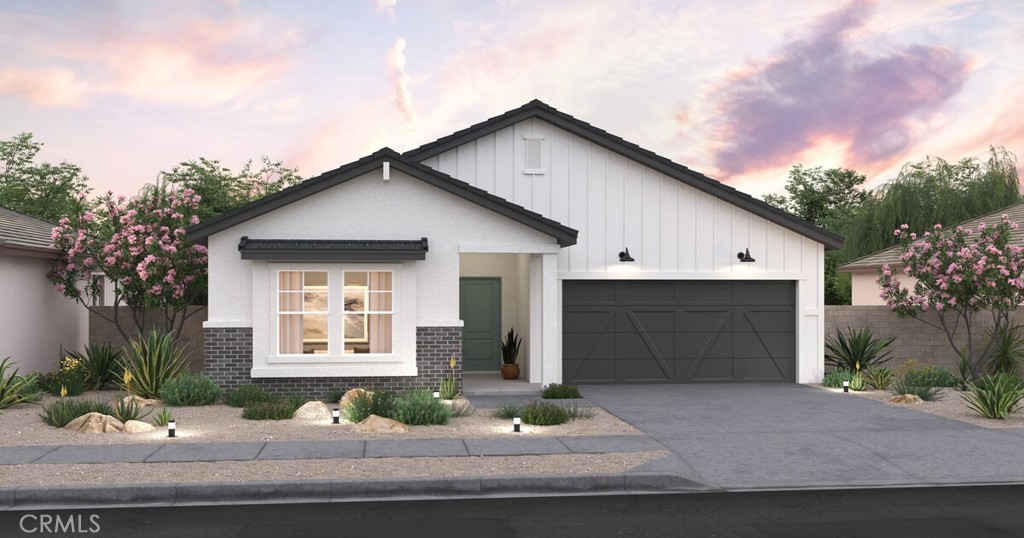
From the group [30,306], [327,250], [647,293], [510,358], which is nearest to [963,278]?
[647,293]

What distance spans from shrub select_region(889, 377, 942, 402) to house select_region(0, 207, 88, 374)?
664 inches

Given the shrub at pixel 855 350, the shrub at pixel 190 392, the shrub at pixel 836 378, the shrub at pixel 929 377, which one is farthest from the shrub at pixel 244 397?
the shrub at pixel 855 350

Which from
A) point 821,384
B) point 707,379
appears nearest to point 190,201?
point 707,379

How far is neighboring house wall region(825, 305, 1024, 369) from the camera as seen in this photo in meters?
20.5

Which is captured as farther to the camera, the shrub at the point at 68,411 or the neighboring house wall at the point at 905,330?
the neighboring house wall at the point at 905,330

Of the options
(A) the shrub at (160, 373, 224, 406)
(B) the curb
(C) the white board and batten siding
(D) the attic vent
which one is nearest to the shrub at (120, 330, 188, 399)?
(A) the shrub at (160, 373, 224, 406)

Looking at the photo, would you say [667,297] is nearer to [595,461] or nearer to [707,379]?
[707,379]

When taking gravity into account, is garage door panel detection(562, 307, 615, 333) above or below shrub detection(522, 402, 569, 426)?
above

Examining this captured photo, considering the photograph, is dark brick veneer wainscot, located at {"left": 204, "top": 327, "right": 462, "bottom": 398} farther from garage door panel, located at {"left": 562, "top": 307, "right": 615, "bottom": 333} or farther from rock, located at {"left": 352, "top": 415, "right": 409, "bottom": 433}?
garage door panel, located at {"left": 562, "top": 307, "right": 615, "bottom": 333}

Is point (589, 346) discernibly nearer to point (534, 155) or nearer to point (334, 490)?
point (534, 155)

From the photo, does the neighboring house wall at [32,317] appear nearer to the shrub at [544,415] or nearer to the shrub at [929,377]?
the shrub at [544,415]

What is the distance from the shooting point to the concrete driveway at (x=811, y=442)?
9.96 meters

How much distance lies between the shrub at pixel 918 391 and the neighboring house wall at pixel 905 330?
278 cm

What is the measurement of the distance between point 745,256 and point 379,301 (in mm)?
8005
